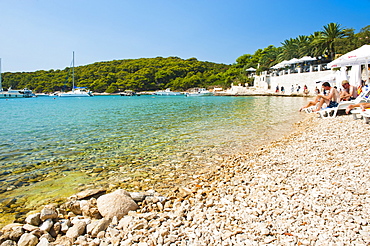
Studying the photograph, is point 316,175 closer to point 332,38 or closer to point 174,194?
point 174,194

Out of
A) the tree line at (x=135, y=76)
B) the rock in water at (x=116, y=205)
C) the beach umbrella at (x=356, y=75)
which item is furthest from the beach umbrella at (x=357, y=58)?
the tree line at (x=135, y=76)

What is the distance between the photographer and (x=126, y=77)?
109375 millimetres

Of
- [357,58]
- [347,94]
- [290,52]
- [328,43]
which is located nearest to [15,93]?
[290,52]

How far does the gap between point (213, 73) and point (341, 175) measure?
101m

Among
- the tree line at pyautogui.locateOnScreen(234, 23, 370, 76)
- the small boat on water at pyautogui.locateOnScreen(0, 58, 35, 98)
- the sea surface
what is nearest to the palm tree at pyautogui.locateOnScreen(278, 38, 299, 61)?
the tree line at pyautogui.locateOnScreen(234, 23, 370, 76)

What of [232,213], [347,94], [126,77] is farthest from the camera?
[126,77]

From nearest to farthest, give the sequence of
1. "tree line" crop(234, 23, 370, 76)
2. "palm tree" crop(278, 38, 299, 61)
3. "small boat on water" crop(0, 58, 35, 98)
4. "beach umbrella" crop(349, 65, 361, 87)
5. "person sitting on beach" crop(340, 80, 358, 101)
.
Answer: "person sitting on beach" crop(340, 80, 358, 101)
"beach umbrella" crop(349, 65, 361, 87)
"tree line" crop(234, 23, 370, 76)
"palm tree" crop(278, 38, 299, 61)
"small boat on water" crop(0, 58, 35, 98)

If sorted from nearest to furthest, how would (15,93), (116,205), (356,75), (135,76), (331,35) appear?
1. (116,205)
2. (356,75)
3. (331,35)
4. (15,93)
5. (135,76)

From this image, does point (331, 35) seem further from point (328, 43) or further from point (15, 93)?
point (15, 93)

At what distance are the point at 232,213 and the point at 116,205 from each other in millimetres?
1472

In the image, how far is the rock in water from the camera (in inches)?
116

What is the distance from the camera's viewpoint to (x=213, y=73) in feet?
334

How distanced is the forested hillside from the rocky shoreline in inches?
3606

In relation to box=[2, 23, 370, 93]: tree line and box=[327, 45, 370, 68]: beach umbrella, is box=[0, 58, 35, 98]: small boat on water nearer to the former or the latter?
box=[2, 23, 370, 93]: tree line
